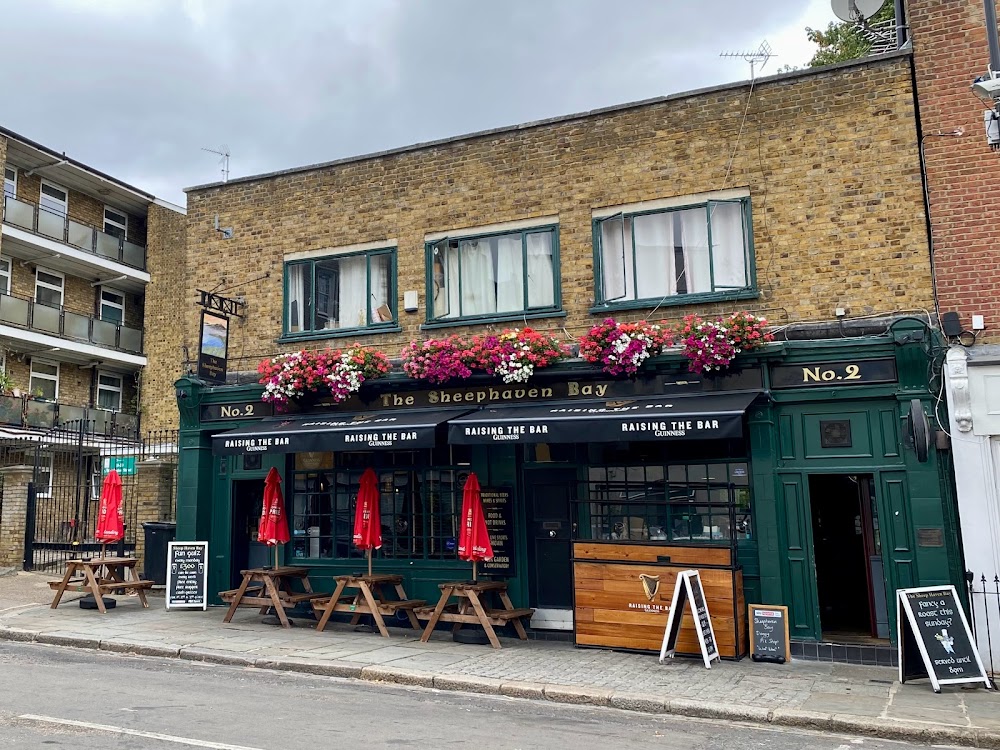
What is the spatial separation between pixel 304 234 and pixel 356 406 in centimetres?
312

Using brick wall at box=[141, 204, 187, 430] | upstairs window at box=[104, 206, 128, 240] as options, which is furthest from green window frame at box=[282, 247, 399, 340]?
upstairs window at box=[104, 206, 128, 240]

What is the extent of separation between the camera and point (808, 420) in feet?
36.1

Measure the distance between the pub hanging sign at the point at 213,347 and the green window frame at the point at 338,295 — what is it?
954 millimetres

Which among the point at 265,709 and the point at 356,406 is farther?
the point at 356,406

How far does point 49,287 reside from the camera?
2870 centimetres

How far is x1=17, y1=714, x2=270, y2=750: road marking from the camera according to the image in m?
6.44

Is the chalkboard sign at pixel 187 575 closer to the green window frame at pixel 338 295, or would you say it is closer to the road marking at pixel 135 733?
the green window frame at pixel 338 295

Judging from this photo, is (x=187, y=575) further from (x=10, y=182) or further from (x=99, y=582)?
(x=10, y=182)

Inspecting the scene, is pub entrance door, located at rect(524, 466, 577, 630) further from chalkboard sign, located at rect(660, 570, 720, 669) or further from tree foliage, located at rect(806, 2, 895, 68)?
tree foliage, located at rect(806, 2, 895, 68)

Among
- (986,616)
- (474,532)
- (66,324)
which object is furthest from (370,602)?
(66,324)

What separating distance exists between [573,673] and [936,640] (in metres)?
3.69

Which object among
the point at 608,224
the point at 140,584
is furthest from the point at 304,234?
the point at 140,584

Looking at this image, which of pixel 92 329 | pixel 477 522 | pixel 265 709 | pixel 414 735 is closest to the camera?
pixel 414 735

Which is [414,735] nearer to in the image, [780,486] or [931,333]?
[780,486]
